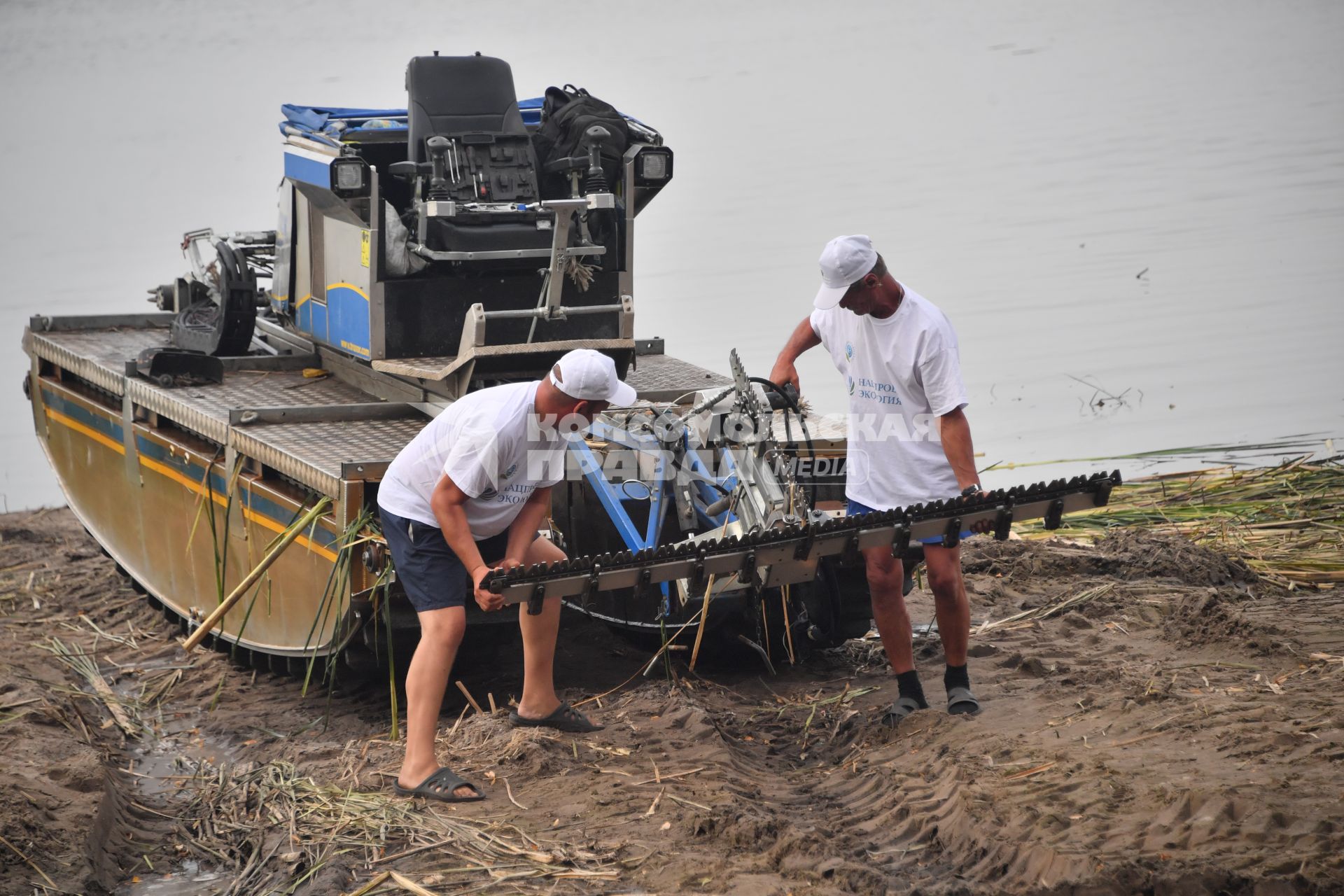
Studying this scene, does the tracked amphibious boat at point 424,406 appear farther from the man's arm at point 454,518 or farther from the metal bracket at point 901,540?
the man's arm at point 454,518

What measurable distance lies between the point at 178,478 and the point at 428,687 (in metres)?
3.06

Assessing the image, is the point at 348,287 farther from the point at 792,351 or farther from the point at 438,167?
the point at 792,351

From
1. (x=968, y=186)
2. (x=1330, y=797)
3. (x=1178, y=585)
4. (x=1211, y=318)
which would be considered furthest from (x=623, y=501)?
(x=968, y=186)

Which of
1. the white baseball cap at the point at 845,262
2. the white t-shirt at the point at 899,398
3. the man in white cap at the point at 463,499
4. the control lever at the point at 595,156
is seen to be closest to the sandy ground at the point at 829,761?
the man in white cap at the point at 463,499

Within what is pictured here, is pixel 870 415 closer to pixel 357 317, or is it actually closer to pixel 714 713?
pixel 714 713

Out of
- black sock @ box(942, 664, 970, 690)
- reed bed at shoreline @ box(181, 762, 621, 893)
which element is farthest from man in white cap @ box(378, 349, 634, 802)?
black sock @ box(942, 664, 970, 690)

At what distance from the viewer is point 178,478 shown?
317 inches

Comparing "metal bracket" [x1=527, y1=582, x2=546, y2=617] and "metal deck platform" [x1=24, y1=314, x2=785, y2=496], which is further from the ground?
"metal deck platform" [x1=24, y1=314, x2=785, y2=496]

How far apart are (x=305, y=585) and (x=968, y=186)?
15.7 meters

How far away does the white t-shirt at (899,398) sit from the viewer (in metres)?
5.87

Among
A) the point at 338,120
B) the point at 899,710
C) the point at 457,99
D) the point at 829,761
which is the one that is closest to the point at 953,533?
the point at 899,710

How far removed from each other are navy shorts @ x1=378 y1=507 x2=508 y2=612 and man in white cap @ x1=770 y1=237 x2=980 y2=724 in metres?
1.51

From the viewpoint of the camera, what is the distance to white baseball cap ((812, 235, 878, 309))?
19.1ft

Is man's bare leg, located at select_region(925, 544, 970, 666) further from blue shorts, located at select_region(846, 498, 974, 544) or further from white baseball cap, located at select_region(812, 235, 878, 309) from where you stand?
white baseball cap, located at select_region(812, 235, 878, 309)
